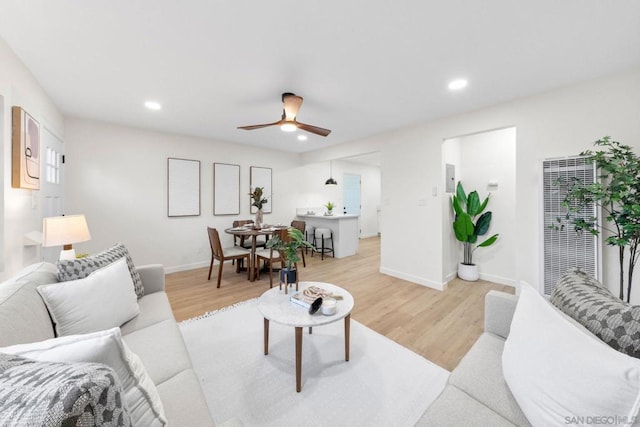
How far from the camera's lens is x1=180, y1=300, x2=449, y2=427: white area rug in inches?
56.4

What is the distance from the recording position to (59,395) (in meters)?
0.42

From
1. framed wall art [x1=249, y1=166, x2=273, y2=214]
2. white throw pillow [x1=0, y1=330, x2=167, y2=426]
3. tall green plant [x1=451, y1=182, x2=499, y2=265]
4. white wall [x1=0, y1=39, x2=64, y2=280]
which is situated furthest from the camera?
framed wall art [x1=249, y1=166, x2=273, y2=214]

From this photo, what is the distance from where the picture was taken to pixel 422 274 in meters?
3.61

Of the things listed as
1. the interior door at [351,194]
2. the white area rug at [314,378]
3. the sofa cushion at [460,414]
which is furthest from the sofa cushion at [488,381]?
the interior door at [351,194]

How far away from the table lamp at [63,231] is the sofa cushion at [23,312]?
0.86 meters

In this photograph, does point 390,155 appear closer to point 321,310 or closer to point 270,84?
point 270,84

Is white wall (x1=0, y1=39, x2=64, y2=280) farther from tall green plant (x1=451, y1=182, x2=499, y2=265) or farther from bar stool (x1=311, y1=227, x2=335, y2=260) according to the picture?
tall green plant (x1=451, y1=182, x2=499, y2=265)

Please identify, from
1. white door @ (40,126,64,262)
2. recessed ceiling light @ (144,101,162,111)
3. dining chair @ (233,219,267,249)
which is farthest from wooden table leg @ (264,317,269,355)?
recessed ceiling light @ (144,101,162,111)

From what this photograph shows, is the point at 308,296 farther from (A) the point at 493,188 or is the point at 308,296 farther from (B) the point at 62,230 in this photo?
(A) the point at 493,188

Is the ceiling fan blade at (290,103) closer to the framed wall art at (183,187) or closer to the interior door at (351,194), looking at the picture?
the framed wall art at (183,187)

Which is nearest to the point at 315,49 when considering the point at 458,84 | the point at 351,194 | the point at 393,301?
the point at 458,84

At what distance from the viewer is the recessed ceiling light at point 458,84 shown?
2346 mm

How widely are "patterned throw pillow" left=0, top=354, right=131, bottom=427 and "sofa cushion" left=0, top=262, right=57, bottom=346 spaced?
1.99 feet

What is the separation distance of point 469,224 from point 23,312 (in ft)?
13.9
